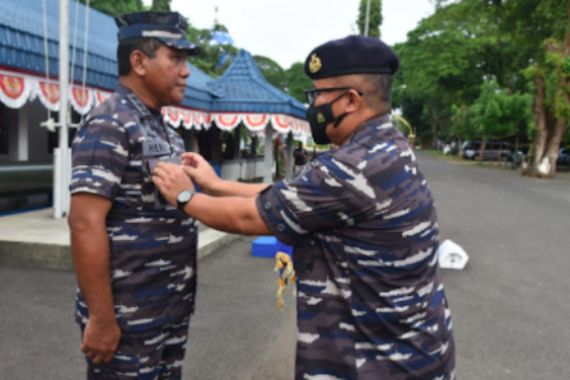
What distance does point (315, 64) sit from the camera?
62.4 inches

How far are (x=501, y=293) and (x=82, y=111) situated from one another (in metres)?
6.23

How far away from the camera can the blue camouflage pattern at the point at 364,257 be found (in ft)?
4.70

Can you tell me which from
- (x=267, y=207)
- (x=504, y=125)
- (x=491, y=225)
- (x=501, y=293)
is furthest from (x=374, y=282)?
(x=504, y=125)

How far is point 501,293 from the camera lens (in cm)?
561

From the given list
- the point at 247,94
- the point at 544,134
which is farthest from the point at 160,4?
the point at 544,134

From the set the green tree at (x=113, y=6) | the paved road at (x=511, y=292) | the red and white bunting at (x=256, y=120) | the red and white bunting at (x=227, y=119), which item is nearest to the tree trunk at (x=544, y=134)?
the paved road at (x=511, y=292)

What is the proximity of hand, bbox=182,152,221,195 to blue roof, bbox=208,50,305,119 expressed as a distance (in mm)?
10271

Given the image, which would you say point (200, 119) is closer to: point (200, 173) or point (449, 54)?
point (200, 173)

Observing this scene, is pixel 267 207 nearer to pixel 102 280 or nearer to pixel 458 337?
pixel 102 280

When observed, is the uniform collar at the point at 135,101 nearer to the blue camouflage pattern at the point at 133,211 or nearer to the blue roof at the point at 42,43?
the blue camouflage pattern at the point at 133,211

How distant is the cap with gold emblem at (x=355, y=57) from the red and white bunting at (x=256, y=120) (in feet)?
34.8

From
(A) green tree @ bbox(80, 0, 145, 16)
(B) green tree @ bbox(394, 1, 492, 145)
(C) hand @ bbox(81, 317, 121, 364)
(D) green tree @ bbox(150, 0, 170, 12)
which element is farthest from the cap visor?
(B) green tree @ bbox(394, 1, 492, 145)

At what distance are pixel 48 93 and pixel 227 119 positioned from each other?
5768 mm

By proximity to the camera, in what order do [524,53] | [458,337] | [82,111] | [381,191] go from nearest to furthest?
[381,191], [458,337], [82,111], [524,53]
